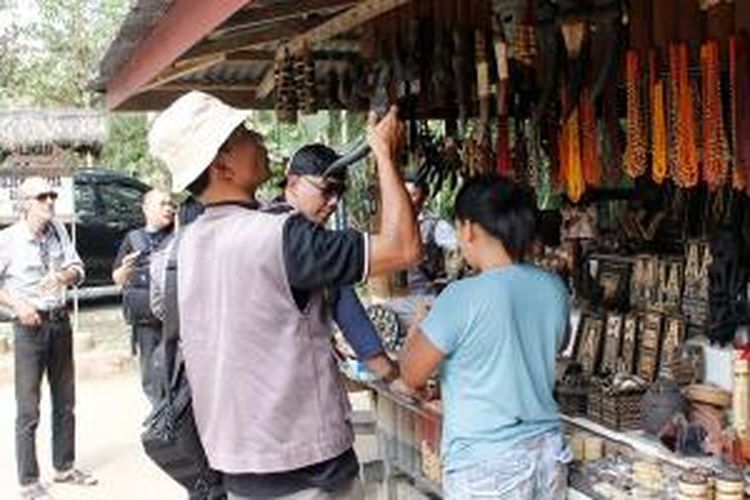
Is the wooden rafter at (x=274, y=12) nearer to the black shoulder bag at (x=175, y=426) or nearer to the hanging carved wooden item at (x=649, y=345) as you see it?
the black shoulder bag at (x=175, y=426)

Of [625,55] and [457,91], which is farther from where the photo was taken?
[457,91]

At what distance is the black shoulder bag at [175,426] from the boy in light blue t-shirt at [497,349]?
59 centimetres

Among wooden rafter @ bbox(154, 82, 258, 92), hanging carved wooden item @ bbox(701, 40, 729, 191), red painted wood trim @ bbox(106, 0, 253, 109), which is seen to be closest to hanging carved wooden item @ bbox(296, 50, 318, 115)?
red painted wood trim @ bbox(106, 0, 253, 109)

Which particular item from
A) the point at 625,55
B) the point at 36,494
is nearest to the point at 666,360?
the point at 625,55

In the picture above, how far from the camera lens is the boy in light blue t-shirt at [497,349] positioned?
2.71 meters

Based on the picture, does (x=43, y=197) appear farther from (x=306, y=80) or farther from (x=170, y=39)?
(x=170, y=39)

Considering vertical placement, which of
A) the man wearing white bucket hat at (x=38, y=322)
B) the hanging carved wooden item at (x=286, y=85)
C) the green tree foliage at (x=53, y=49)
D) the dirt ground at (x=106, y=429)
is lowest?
the dirt ground at (x=106, y=429)

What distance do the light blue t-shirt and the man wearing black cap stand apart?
25 cm

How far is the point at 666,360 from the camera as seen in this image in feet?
11.2

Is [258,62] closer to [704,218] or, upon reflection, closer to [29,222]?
[29,222]

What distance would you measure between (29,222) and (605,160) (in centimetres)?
386

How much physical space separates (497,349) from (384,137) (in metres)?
0.68

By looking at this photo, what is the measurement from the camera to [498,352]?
8.91 ft

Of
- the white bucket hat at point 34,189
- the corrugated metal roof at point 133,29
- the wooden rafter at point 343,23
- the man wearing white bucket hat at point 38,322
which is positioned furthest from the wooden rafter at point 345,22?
the man wearing white bucket hat at point 38,322
